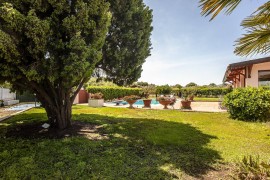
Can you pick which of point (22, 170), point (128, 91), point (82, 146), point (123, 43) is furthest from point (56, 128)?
point (128, 91)

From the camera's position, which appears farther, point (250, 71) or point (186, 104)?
point (186, 104)

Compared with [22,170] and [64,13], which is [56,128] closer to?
[22,170]

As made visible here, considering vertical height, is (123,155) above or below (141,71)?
below

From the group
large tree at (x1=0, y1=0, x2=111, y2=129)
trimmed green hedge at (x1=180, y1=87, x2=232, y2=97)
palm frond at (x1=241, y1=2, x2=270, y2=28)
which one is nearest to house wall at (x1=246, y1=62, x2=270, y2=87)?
large tree at (x1=0, y1=0, x2=111, y2=129)

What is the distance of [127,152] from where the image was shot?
7215mm

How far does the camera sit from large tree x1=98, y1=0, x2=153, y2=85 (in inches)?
530

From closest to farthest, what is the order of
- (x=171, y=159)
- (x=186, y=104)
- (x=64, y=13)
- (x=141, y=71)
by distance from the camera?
(x=171, y=159) < (x=64, y=13) < (x=141, y=71) < (x=186, y=104)

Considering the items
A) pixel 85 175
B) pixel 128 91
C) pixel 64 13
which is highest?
pixel 64 13

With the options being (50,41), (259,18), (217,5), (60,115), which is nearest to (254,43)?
(259,18)

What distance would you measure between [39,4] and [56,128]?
17.8 feet

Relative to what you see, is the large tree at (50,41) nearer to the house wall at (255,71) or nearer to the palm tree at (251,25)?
the palm tree at (251,25)

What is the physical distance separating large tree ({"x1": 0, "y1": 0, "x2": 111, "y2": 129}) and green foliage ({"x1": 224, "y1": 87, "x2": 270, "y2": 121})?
998cm

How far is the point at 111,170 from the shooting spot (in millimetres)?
5805

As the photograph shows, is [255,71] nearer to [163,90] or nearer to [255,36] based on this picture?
[255,36]
